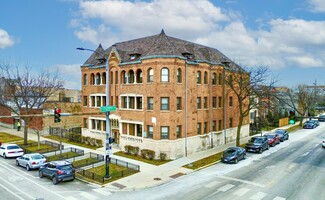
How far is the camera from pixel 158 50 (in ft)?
104

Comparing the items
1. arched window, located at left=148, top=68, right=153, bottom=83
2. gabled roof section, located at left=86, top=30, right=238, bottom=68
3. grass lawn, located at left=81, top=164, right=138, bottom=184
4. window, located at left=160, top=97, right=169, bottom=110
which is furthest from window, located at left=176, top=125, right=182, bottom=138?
gabled roof section, located at left=86, top=30, right=238, bottom=68

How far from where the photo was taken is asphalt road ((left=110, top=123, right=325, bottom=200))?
19.1 meters

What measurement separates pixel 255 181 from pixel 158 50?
1802 cm

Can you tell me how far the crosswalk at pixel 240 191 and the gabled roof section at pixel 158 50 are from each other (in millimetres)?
A: 16222

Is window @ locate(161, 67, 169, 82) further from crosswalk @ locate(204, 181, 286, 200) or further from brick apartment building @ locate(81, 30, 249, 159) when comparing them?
crosswalk @ locate(204, 181, 286, 200)

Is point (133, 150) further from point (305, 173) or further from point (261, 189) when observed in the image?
point (305, 173)

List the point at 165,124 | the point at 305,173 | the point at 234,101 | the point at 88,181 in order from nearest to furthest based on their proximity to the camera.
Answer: the point at 88,181
the point at 305,173
the point at 165,124
the point at 234,101

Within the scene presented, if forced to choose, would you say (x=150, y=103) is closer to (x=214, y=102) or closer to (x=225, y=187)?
(x=214, y=102)

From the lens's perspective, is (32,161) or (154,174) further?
(32,161)

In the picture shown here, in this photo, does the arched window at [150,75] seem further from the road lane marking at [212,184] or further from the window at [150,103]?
the road lane marking at [212,184]

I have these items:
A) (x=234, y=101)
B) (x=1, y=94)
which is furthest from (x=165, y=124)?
(x=1, y=94)

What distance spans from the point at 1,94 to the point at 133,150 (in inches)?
1124

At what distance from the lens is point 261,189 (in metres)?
20.3

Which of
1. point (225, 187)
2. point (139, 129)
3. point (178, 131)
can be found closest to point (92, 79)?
point (139, 129)
